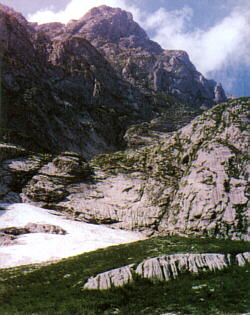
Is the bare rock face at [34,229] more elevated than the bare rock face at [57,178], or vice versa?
the bare rock face at [57,178]

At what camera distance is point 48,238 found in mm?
42281

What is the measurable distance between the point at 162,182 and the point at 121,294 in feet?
126

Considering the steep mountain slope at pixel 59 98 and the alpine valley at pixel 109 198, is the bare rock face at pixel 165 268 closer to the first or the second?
the alpine valley at pixel 109 198

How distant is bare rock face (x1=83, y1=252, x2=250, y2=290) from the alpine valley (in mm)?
126

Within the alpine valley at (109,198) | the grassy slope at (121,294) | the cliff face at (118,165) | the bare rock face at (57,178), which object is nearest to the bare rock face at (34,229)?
the alpine valley at (109,198)

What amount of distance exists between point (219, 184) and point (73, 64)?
341ft

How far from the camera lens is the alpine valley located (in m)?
19.8

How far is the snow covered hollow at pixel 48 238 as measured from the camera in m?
35.7

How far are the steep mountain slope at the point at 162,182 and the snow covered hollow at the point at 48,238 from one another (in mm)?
3602

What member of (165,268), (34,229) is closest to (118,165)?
(34,229)

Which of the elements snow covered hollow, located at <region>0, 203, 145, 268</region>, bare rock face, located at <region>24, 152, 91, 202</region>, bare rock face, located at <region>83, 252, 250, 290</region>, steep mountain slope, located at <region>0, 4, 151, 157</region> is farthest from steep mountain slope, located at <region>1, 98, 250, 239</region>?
steep mountain slope, located at <region>0, 4, 151, 157</region>

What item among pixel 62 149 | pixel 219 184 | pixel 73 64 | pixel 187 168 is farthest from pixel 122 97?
pixel 219 184

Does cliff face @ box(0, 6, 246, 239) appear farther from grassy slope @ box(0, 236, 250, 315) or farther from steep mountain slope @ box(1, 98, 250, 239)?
grassy slope @ box(0, 236, 250, 315)

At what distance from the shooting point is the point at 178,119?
135625 mm
